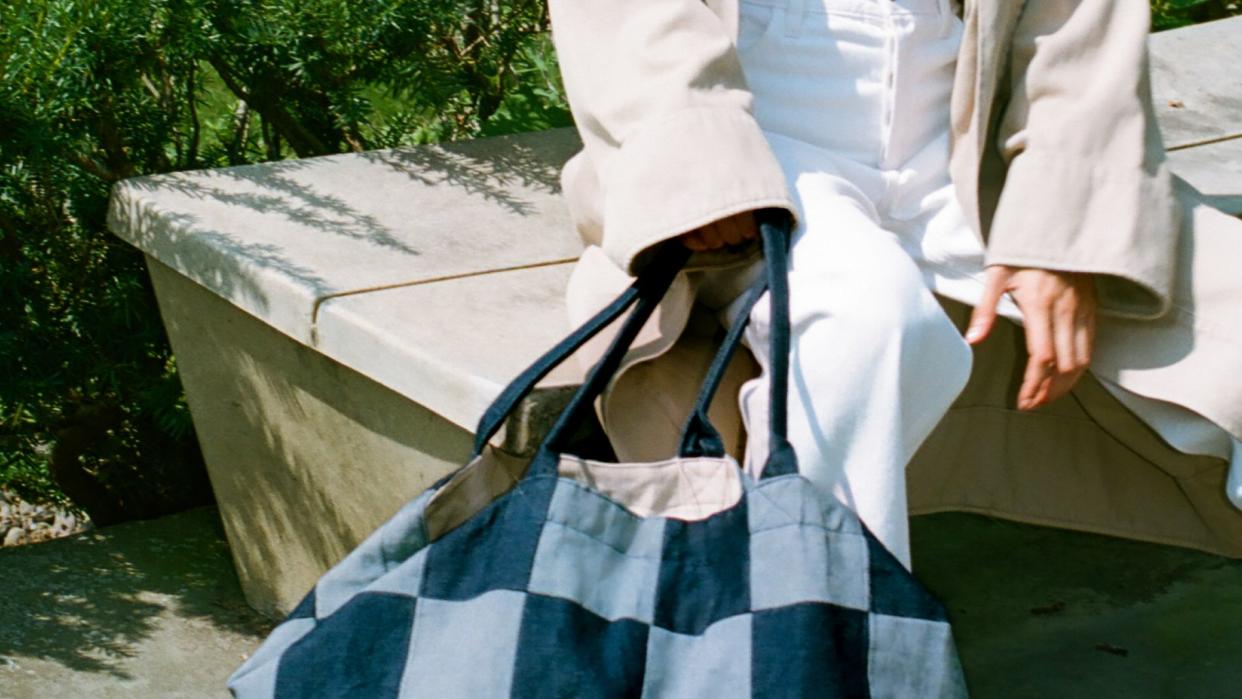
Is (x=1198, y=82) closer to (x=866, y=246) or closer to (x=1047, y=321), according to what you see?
(x=1047, y=321)

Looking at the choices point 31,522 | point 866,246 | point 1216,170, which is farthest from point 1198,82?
point 31,522

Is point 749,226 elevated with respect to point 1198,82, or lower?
elevated

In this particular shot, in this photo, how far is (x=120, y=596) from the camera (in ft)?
10.1

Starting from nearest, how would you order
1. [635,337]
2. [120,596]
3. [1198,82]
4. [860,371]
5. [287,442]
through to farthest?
1. [860,371]
2. [635,337]
3. [287,442]
4. [120,596]
5. [1198,82]

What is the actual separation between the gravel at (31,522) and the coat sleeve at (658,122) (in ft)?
6.55

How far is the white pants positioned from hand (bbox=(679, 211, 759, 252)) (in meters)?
0.06

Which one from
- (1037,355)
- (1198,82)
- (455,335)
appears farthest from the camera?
(1198,82)

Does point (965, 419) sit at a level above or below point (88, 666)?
above

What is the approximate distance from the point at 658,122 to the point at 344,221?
0.89 meters

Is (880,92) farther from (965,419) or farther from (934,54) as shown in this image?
(965,419)

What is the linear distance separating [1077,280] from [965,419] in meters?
0.52

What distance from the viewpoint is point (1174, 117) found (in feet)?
11.6

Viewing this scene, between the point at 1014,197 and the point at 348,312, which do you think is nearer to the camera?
the point at 1014,197

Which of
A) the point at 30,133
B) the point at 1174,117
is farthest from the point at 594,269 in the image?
the point at 1174,117
